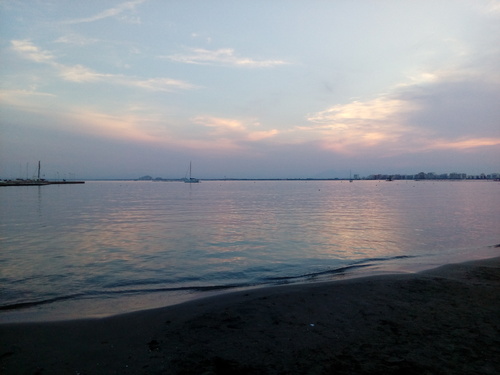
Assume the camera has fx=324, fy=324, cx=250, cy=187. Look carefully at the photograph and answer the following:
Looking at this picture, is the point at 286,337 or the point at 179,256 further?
the point at 179,256

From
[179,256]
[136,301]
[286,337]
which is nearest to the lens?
[286,337]

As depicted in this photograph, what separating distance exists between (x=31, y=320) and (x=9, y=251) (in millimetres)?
12570

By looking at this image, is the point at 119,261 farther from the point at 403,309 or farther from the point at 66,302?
the point at 403,309

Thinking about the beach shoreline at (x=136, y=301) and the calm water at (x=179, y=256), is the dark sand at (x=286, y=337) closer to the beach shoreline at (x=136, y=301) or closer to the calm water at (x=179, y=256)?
the beach shoreline at (x=136, y=301)

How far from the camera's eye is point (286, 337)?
704 centimetres

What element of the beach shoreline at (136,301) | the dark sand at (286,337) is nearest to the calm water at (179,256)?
the beach shoreline at (136,301)

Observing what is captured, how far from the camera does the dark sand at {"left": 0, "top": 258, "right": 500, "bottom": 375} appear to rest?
5.88 meters

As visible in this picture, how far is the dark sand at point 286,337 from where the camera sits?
19.3 feet

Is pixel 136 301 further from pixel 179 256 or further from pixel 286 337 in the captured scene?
pixel 179 256

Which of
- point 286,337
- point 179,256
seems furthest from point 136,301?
point 179,256

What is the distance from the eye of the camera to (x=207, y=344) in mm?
6723

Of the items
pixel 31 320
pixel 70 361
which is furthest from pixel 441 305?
pixel 31 320

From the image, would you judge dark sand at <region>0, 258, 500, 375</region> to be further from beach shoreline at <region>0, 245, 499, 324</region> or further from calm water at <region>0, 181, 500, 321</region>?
calm water at <region>0, 181, 500, 321</region>

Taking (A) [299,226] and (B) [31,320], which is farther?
(A) [299,226]
